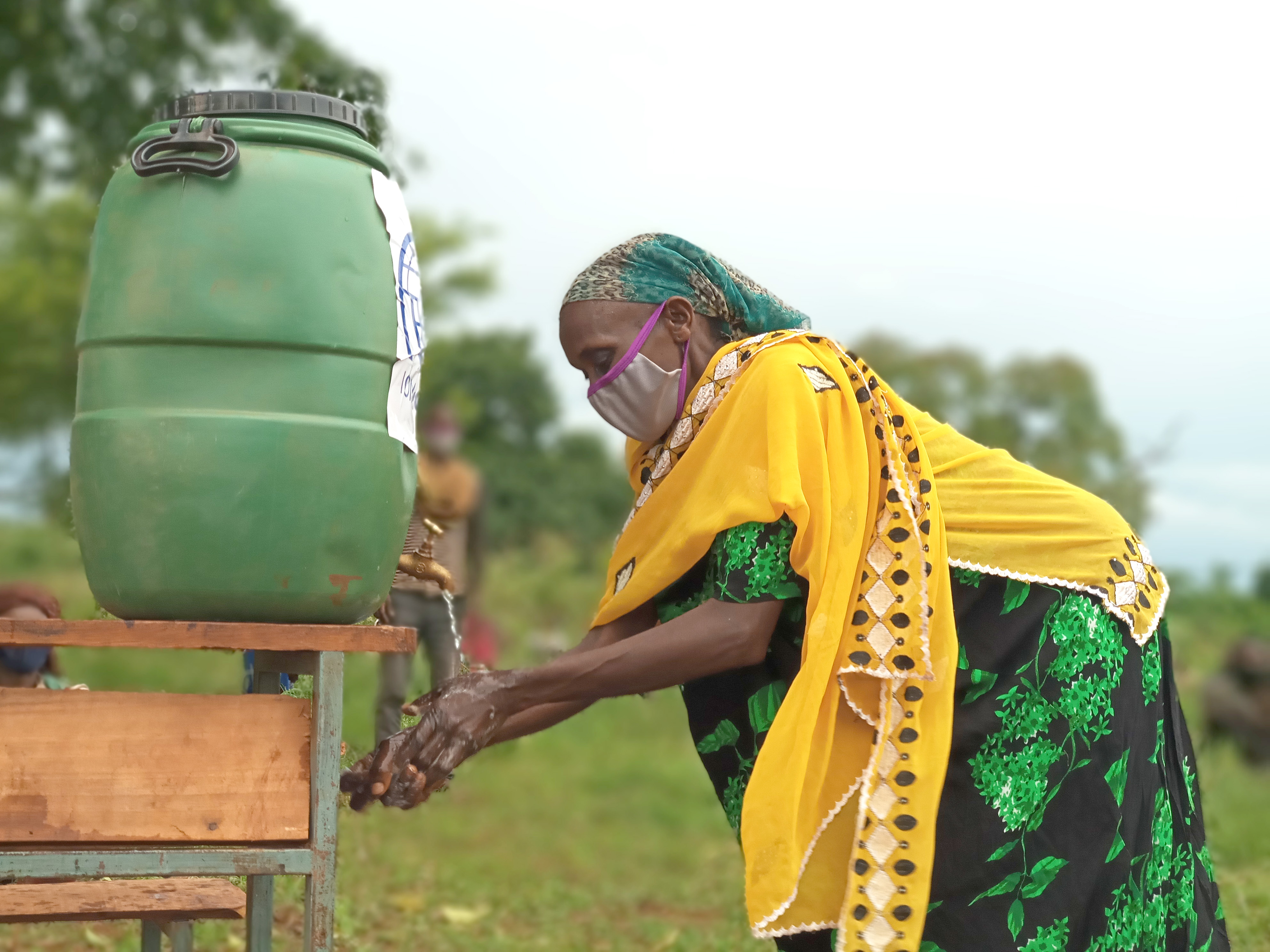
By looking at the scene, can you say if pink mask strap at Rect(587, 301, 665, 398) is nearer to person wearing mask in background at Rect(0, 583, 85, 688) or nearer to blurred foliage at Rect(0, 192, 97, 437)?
person wearing mask in background at Rect(0, 583, 85, 688)

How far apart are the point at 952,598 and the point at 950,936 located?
20.4 inches

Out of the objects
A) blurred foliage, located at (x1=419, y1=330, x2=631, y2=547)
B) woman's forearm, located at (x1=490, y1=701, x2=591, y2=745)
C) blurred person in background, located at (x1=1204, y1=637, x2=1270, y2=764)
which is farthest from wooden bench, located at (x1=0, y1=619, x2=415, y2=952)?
blurred foliage, located at (x1=419, y1=330, x2=631, y2=547)

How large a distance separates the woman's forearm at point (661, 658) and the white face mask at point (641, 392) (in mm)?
420

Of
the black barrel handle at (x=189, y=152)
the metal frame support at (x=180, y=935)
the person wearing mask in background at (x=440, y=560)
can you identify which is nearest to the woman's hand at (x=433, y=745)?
the black barrel handle at (x=189, y=152)

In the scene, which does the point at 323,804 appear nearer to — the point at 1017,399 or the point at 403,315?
the point at 403,315

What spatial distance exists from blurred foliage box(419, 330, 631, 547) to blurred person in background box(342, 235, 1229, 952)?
17645mm

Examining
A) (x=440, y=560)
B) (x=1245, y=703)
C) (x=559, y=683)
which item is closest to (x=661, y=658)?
(x=559, y=683)

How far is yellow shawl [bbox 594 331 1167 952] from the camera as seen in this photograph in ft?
6.28

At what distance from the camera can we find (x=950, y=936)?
200 centimetres

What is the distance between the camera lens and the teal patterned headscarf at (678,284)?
219cm

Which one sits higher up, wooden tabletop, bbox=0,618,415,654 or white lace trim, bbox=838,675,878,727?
wooden tabletop, bbox=0,618,415,654

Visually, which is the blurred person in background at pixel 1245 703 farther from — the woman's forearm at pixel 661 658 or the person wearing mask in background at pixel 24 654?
the woman's forearm at pixel 661 658

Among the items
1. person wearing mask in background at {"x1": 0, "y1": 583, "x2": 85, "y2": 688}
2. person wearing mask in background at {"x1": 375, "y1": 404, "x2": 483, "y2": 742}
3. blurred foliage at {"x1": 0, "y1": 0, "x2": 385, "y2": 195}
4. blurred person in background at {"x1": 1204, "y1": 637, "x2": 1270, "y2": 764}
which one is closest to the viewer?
person wearing mask in background at {"x1": 0, "y1": 583, "x2": 85, "y2": 688}

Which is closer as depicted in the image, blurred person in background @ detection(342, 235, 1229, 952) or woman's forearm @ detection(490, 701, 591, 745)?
blurred person in background @ detection(342, 235, 1229, 952)
